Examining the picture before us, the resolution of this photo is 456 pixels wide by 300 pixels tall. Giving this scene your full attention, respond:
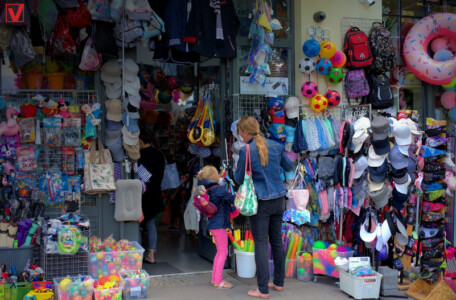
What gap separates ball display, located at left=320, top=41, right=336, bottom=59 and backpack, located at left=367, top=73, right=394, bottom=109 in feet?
2.37

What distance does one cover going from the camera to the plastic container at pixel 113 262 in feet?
20.3

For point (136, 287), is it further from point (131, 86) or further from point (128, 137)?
point (131, 86)

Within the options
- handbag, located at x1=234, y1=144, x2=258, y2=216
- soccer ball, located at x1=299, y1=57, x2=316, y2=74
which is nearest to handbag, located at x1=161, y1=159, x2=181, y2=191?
soccer ball, located at x1=299, y1=57, x2=316, y2=74

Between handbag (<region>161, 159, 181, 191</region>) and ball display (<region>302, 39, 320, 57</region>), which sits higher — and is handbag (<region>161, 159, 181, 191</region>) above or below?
below

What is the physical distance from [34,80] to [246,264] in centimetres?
344

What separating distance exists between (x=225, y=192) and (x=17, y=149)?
8.34 feet

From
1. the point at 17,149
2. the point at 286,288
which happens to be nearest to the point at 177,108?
the point at 17,149

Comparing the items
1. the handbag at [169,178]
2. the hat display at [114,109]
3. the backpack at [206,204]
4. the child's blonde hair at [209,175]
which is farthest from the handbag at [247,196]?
the handbag at [169,178]

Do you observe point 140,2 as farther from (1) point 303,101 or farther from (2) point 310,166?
(2) point 310,166

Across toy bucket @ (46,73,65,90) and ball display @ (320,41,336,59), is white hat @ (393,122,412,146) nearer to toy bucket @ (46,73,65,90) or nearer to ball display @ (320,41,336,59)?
ball display @ (320,41,336,59)

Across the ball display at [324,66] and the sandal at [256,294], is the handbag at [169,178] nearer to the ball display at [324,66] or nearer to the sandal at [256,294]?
the ball display at [324,66]

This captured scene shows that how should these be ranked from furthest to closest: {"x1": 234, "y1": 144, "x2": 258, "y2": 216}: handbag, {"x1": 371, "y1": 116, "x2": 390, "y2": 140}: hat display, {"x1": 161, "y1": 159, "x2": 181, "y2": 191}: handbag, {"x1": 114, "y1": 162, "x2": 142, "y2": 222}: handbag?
{"x1": 161, "y1": 159, "x2": 181, "y2": 191}: handbag
{"x1": 114, "y1": 162, "x2": 142, "y2": 222}: handbag
{"x1": 371, "y1": 116, "x2": 390, "y2": 140}: hat display
{"x1": 234, "y1": 144, "x2": 258, "y2": 216}: handbag

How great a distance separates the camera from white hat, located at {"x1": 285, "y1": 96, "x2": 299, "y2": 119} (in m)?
7.15

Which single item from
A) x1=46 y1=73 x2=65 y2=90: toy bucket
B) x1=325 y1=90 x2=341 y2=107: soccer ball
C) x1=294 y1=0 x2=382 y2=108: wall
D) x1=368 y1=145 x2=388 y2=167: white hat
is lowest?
x1=368 y1=145 x2=388 y2=167: white hat
